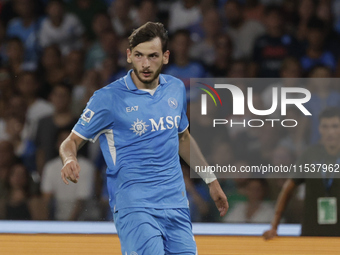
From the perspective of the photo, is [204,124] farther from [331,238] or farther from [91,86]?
[331,238]

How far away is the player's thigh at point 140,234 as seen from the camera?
8.97ft

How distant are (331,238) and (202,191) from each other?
1.27 m

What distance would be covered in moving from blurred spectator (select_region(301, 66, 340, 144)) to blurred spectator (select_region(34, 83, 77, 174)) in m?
2.25

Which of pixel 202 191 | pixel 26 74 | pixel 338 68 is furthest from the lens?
pixel 26 74

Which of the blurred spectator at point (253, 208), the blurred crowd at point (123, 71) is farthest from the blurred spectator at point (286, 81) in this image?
the blurred spectator at point (253, 208)

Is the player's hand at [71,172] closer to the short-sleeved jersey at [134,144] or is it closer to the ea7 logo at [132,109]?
the short-sleeved jersey at [134,144]

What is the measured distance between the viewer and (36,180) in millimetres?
5719

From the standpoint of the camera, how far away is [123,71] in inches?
245

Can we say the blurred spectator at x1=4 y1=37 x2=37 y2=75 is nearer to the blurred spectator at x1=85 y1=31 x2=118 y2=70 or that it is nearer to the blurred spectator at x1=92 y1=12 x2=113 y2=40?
the blurred spectator at x1=85 y1=31 x2=118 y2=70

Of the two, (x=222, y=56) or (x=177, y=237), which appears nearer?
(x=177, y=237)

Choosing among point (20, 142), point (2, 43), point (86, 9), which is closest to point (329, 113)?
point (20, 142)

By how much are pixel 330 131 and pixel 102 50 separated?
2830 mm

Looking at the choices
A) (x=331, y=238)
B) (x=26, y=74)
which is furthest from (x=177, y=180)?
(x=26, y=74)

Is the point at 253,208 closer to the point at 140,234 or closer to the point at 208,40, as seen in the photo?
the point at 208,40
